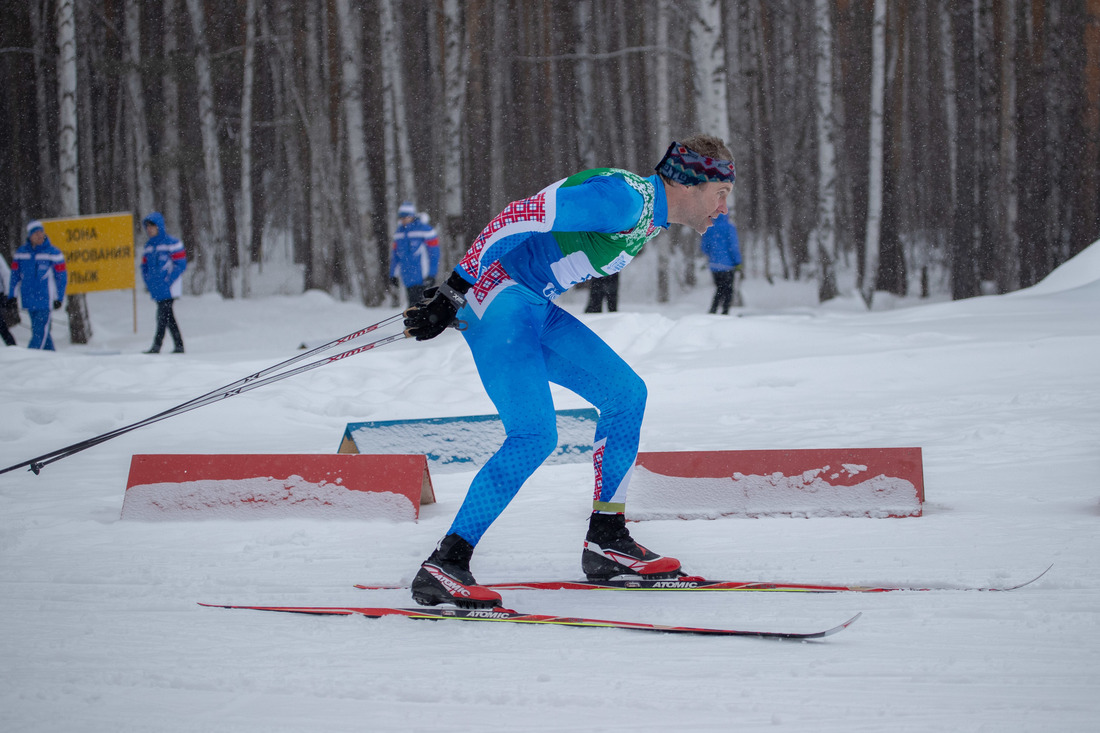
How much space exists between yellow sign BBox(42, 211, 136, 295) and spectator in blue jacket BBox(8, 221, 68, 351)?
185cm

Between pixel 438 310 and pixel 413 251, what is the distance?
8602mm

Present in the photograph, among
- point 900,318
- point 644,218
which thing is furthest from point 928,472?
point 900,318

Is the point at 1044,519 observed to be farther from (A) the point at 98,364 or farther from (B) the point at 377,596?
(A) the point at 98,364

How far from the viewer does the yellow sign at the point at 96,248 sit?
11.8 metres

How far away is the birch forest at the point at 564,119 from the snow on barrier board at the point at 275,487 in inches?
367

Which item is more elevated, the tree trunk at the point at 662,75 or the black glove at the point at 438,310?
the tree trunk at the point at 662,75

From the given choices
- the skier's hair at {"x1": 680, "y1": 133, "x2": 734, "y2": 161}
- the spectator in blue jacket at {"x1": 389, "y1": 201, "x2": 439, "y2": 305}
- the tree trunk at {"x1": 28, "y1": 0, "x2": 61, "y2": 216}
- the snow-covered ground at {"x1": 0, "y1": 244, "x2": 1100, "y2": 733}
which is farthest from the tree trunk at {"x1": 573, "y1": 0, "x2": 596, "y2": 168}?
the skier's hair at {"x1": 680, "y1": 133, "x2": 734, "y2": 161}

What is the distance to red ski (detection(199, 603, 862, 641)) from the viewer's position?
2.23m

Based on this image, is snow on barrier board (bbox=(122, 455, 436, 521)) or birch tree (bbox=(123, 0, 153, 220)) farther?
birch tree (bbox=(123, 0, 153, 220))

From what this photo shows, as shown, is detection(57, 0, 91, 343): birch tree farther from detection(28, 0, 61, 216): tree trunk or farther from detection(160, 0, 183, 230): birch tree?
detection(28, 0, 61, 216): tree trunk

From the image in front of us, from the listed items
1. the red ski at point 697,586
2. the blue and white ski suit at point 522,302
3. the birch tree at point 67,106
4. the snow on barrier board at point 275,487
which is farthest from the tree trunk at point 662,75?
the red ski at point 697,586

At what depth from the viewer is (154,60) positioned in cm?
1598

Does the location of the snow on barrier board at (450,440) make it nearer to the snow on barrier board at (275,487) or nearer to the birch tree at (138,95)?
the snow on barrier board at (275,487)

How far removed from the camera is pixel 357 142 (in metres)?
14.6
